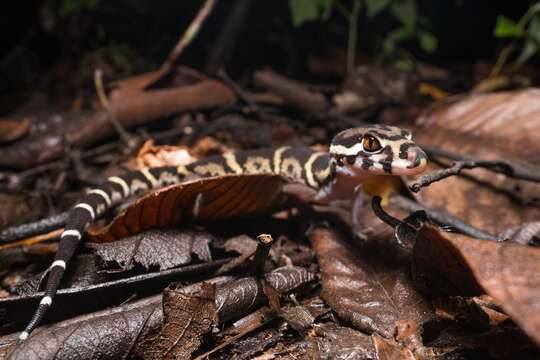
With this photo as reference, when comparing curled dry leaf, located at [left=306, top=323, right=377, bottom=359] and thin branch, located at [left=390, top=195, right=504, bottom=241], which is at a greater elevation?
thin branch, located at [left=390, top=195, right=504, bottom=241]

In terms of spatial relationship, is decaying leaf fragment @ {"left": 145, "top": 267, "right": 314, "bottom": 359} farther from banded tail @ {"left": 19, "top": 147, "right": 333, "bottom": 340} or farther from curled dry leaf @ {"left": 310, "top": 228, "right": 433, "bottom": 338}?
banded tail @ {"left": 19, "top": 147, "right": 333, "bottom": 340}

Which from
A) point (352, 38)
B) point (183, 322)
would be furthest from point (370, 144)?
point (352, 38)

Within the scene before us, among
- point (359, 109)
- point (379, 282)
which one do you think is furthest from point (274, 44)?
point (379, 282)

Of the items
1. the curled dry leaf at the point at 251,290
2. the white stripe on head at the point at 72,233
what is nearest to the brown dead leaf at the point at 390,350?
the curled dry leaf at the point at 251,290

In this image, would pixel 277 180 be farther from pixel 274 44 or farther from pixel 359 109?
pixel 274 44

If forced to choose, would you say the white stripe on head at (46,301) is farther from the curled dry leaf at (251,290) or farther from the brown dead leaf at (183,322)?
the curled dry leaf at (251,290)

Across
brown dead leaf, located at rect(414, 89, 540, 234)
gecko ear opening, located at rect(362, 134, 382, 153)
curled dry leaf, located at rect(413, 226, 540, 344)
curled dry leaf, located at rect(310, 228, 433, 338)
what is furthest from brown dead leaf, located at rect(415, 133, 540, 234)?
curled dry leaf, located at rect(413, 226, 540, 344)

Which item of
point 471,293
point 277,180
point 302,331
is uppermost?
point 277,180
